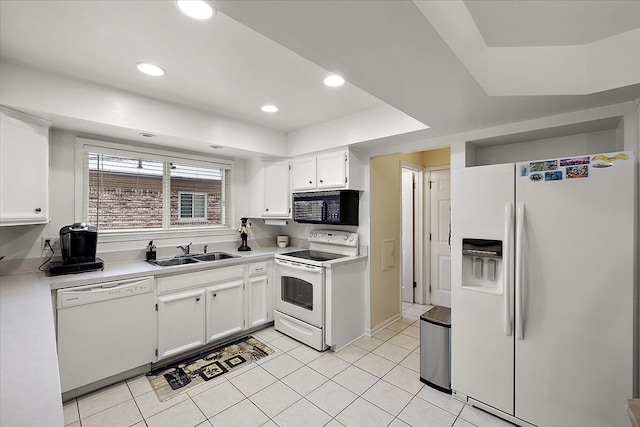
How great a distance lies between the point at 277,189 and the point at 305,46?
254 cm

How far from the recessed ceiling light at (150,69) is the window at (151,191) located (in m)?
1.22

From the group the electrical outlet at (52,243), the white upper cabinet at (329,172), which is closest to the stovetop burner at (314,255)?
the white upper cabinet at (329,172)

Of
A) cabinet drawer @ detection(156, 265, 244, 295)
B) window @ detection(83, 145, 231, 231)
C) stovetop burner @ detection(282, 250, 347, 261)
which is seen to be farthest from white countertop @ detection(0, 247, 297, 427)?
stovetop burner @ detection(282, 250, 347, 261)

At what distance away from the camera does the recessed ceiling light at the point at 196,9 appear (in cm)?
135

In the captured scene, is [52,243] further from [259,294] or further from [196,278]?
[259,294]

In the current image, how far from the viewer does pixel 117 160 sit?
2.92 meters

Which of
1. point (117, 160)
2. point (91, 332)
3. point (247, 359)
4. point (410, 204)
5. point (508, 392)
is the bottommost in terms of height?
point (247, 359)

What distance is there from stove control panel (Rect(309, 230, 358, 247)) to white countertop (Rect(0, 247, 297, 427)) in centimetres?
213

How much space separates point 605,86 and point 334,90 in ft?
5.68

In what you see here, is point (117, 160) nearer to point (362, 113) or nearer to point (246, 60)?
point (246, 60)

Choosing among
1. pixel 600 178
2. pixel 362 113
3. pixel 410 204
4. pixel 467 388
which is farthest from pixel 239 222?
pixel 600 178

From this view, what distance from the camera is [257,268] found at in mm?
3326

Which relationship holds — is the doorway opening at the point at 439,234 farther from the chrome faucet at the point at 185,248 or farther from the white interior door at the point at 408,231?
the chrome faucet at the point at 185,248

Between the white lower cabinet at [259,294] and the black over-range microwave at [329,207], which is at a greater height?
the black over-range microwave at [329,207]
